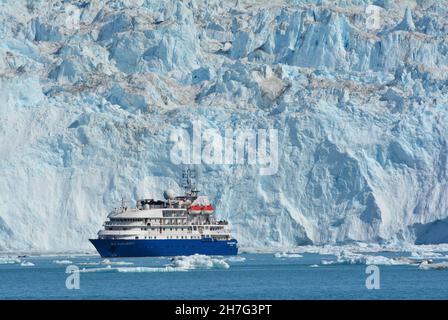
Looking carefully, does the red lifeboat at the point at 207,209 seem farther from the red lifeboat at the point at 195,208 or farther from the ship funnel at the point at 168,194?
the ship funnel at the point at 168,194

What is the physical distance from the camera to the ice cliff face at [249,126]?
7588cm

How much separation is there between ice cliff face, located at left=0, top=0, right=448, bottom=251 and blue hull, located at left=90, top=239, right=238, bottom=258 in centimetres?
353

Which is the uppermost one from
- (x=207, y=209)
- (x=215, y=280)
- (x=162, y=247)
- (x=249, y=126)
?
(x=249, y=126)

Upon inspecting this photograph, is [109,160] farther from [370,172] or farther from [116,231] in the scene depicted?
[370,172]

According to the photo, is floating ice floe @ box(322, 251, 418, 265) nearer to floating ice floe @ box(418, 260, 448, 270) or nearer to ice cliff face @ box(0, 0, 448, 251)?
floating ice floe @ box(418, 260, 448, 270)

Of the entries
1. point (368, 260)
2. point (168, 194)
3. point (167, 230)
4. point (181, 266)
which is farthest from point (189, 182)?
point (368, 260)

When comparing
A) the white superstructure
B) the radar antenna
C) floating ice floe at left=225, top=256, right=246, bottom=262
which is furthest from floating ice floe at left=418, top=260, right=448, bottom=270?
the radar antenna

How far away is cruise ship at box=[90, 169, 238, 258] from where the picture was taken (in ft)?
233

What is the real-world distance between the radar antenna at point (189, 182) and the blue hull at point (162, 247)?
290 cm

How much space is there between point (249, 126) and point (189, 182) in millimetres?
6899

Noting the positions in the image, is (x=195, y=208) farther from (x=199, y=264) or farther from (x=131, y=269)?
(x=131, y=269)

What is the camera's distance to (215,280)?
171ft
